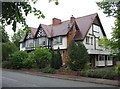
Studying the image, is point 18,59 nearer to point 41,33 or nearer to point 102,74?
point 41,33

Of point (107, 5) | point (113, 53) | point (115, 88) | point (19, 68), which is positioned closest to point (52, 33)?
point (19, 68)

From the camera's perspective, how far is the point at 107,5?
2322 cm

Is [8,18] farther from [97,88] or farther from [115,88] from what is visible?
[115,88]

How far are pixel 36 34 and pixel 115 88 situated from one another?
108ft

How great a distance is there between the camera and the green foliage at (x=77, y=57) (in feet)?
92.4

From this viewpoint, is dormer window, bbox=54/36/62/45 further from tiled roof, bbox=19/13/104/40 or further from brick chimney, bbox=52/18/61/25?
brick chimney, bbox=52/18/61/25

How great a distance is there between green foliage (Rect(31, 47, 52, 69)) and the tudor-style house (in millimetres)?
6271

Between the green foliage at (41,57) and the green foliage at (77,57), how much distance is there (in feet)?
16.6

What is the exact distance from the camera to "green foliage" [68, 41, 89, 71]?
92.4 ft

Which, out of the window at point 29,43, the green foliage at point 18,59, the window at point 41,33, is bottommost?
the green foliage at point 18,59

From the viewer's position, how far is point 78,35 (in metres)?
41.3

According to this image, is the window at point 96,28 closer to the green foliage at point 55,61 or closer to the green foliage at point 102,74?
the green foliage at point 55,61

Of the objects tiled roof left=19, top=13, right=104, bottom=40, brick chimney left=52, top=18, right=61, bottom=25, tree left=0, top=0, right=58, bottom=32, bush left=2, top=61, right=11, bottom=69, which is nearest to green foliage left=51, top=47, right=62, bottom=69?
tiled roof left=19, top=13, right=104, bottom=40

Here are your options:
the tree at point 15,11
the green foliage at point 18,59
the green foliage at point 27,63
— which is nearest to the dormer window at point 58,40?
the green foliage at point 18,59
